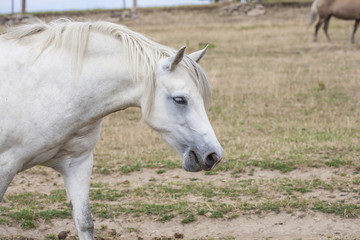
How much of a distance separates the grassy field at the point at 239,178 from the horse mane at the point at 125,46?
1.17 ft

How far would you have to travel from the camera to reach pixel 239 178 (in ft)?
19.8

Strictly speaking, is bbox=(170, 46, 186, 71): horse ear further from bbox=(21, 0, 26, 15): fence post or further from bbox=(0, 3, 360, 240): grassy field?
bbox=(21, 0, 26, 15): fence post

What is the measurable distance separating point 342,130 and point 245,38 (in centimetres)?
1005

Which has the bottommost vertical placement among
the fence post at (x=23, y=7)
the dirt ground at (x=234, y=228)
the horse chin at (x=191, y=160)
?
the fence post at (x=23, y=7)

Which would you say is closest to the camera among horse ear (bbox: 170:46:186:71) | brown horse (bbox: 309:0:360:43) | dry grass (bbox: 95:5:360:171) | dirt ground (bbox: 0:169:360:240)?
horse ear (bbox: 170:46:186:71)

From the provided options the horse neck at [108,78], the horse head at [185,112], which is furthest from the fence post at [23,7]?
the horse head at [185,112]

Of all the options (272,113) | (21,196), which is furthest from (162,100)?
(272,113)

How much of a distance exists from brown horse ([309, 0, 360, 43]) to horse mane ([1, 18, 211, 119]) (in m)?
13.9

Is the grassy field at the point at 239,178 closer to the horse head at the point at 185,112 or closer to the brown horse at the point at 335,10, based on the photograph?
the horse head at the point at 185,112

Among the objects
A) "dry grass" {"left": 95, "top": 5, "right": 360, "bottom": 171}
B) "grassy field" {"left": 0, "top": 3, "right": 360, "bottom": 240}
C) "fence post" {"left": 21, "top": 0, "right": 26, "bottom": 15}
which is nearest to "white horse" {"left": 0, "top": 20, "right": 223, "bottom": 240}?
"grassy field" {"left": 0, "top": 3, "right": 360, "bottom": 240}

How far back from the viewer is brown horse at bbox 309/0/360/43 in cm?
1673

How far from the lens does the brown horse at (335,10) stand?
54.9ft

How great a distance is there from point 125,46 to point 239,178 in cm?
294

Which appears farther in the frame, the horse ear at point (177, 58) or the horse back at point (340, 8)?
the horse back at point (340, 8)
